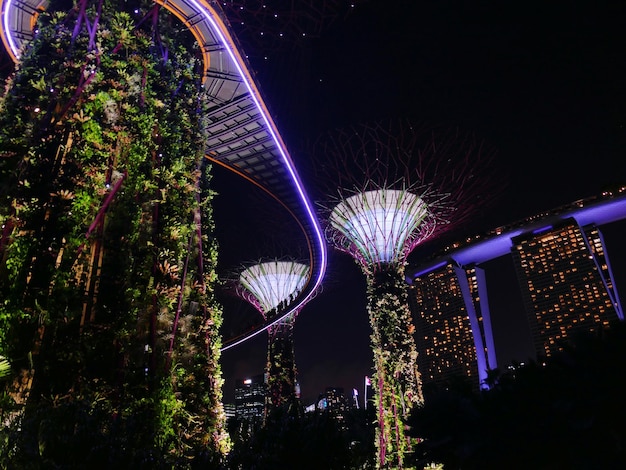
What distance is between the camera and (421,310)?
8844 cm

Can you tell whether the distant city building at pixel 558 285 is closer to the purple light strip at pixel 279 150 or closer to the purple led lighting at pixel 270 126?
the purple light strip at pixel 279 150

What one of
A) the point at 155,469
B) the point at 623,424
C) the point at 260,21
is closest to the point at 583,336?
the point at 623,424

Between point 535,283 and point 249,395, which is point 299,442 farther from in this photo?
point 249,395

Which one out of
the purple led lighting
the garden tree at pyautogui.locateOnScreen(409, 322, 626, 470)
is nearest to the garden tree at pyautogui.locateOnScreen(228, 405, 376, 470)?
the garden tree at pyautogui.locateOnScreen(409, 322, 626, 470)

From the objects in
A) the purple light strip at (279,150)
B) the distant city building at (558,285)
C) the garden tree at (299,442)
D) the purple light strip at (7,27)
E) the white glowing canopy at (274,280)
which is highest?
the distant city building at (558,285)

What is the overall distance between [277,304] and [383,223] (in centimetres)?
994

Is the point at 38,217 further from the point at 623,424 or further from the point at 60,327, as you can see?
the point at 623,424

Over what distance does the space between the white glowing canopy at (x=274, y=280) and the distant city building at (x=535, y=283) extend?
109 ft

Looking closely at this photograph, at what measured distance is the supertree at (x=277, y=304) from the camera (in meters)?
19.5

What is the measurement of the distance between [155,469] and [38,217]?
2712 millimetres

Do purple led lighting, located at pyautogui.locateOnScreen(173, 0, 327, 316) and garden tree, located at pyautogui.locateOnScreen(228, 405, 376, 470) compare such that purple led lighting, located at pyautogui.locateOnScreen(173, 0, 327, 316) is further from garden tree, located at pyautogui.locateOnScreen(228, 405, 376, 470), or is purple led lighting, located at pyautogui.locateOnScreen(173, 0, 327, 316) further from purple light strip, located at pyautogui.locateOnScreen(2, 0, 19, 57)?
garden tree, located at pyautogui.locateOnScreen(228, 405, 376, 470)

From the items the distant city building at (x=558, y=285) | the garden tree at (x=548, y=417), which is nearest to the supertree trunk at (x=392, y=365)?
the garden tree at (x=548, y=417)

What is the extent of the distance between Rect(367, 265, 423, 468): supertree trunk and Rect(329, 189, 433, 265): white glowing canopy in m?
0.95

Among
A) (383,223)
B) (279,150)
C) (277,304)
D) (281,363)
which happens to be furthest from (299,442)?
(277,304)
